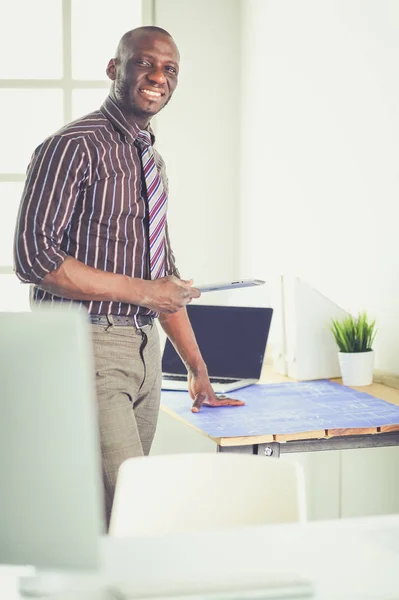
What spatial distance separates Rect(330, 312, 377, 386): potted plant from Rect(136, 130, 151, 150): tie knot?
1.09 metres

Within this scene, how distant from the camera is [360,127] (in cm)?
311

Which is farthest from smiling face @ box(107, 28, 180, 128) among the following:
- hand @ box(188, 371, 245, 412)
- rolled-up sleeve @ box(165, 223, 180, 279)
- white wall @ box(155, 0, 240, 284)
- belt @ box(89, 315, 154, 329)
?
white wall @ box(155, 0, 240, 284)

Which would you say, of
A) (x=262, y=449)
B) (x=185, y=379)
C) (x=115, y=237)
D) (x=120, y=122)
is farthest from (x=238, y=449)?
(x=120, y=122)

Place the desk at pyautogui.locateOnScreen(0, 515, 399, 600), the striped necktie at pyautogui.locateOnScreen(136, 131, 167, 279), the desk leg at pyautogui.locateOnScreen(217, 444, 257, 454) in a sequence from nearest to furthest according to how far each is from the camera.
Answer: the desk at pyautogui.locateOnScreen(0, 515, 399, 600) → the striped necktie at pyautogui.locateOnScreen(136, 131, 167, 279) → the desk leg at pyautogui.locateOnScreen(217, 444, 257, 454)

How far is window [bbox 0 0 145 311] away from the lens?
4.20 meters

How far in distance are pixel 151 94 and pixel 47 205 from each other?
41 centimetres

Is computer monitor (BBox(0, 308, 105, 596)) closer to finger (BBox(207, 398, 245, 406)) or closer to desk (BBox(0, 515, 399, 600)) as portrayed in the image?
desk (BBox(0, 515, 399, 600))

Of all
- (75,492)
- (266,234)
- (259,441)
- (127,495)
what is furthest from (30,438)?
(266,234)

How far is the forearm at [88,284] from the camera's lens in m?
1.88

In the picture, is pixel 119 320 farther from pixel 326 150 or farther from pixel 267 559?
pixel 326 150

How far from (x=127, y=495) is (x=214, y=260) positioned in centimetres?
263

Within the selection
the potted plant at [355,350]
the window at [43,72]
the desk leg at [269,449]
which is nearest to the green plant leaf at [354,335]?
the potted plant at [355,350]

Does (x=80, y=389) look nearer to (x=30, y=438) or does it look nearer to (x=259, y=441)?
(x=30, y=438)

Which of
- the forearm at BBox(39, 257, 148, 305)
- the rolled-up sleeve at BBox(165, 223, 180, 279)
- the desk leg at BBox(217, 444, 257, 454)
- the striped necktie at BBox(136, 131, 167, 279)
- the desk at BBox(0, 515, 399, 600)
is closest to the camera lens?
the desk at BBox(0, 515, 399, 600)
